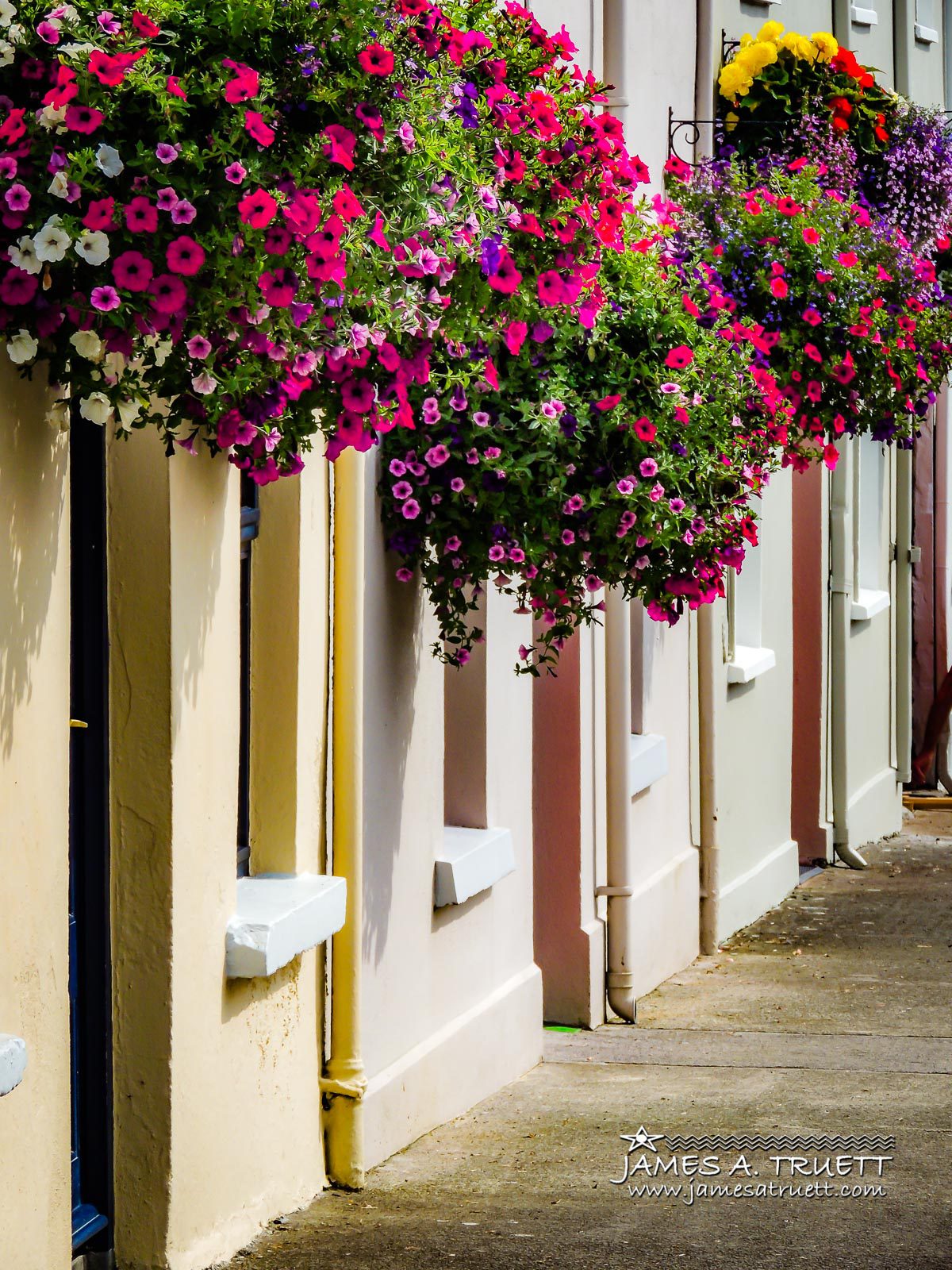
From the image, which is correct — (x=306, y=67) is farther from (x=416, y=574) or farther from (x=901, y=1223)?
(x=901, y=1223)

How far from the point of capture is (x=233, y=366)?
3633 mm

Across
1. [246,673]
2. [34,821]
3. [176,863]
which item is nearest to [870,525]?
[246,673]

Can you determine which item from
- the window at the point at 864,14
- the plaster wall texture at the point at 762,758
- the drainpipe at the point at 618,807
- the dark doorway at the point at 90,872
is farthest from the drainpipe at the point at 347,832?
the window at the point at 864,14

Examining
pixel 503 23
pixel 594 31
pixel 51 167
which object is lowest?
pixel 51 167

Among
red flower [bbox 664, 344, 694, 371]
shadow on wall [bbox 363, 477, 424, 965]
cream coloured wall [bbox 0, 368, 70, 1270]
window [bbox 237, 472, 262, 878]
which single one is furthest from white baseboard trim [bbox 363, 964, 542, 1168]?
red flower [bbox 664, 344, 694, 371]

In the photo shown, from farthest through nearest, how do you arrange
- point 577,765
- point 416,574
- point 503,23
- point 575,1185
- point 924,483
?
1. point 924,483
2. point 577,765
3. point 416,574
4. point 575,1185
5. point 503,23

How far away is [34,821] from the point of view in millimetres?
4031

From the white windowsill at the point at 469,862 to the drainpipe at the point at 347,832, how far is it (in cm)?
88

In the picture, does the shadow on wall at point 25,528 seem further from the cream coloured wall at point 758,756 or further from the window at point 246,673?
the cream coloured wall at point 758,756

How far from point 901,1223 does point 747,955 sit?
4.41 m

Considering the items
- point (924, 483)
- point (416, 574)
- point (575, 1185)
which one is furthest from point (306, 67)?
point (924, 483)

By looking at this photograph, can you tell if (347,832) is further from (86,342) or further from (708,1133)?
(86,342)

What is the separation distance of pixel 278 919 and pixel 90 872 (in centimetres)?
61

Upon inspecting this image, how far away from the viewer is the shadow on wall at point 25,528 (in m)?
3.83
